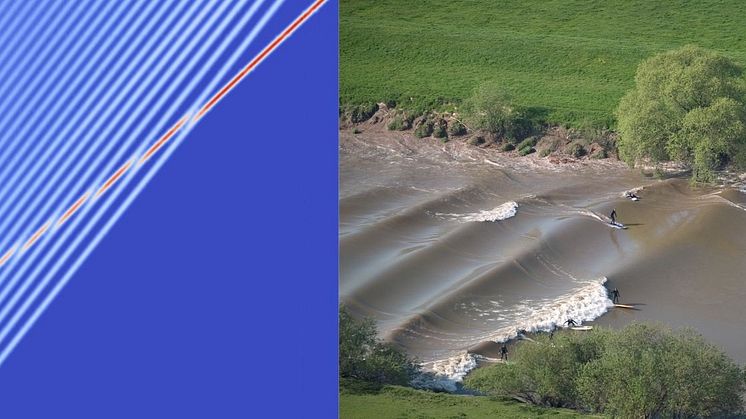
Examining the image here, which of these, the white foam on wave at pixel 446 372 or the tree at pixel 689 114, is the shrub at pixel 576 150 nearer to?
the tree at pixel 689 114

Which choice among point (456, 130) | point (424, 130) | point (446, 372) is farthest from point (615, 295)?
point (424, 130)

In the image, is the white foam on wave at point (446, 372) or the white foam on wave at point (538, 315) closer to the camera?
the white foam on wave at point (446, 372)

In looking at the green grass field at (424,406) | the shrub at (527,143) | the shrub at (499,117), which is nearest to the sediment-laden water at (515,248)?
the shrub at (527,143)

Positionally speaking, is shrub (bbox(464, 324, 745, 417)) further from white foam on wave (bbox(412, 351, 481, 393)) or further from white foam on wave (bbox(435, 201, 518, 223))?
white foam on wave (bbox(435, 201, 518, 223))

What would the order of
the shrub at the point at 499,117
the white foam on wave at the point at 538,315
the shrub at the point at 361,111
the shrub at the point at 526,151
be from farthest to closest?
the shrub at the point at 361,111 → the shrub at the point at 499,117 → the shrub at the point at 526,151 → the white foam on wave at the point at 538,315

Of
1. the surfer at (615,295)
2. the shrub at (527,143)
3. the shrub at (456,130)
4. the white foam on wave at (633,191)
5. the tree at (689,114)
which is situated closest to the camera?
the surfer at (615,295)

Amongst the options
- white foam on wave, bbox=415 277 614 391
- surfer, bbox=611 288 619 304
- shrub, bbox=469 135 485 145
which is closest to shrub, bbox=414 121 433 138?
shrub, bbox=469 135 485 145
